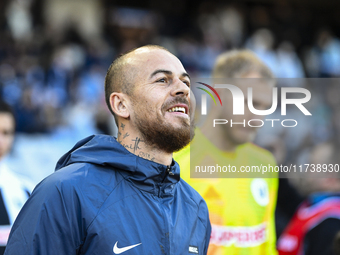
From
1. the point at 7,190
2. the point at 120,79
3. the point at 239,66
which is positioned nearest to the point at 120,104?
the point at 120,79

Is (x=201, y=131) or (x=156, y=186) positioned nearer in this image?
(x=156, y=186)

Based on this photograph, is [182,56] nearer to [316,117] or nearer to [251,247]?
[316,117]

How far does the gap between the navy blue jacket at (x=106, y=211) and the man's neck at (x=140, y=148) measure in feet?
0.29

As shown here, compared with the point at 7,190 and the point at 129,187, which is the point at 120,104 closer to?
the point at 129,187

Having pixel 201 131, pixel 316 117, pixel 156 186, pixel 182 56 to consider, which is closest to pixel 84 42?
pixel 182 56

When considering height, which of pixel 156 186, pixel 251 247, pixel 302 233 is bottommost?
pixel 302 233

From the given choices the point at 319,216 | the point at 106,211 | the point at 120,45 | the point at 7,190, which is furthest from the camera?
the point at 120,45

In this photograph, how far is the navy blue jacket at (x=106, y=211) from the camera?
5.30 ft

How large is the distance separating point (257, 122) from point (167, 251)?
4.86ft

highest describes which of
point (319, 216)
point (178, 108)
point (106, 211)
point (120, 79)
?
point (120, 79)

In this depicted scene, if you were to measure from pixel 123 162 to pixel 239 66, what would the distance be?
1.45 meters

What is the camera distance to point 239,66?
2943mm

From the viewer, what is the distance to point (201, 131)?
2926 millimetres

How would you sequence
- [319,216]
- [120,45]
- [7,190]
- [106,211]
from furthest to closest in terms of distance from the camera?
[120,45] → [319,216] → [7,190] → [106,211]
